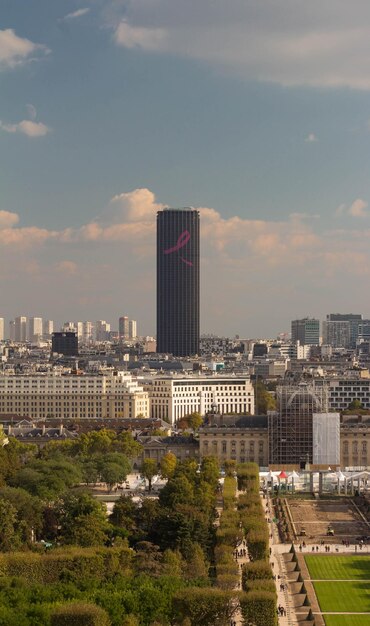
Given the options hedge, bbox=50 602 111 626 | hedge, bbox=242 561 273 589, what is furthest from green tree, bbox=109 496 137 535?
hedge, bbox=50 602 111 626

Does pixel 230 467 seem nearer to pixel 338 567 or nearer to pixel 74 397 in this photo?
pixel 338 567

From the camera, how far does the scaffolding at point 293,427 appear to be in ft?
309

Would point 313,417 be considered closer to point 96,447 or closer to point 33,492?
point 96,447

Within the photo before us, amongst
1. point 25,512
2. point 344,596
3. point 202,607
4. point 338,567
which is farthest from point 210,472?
point 202,607

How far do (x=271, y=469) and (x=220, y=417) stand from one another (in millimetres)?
8904

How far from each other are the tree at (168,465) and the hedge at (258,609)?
35353mm

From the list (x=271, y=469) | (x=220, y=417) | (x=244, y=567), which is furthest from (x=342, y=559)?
(x=220, y=417)

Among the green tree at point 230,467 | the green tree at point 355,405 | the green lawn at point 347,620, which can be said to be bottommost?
the green lawn at point 347,620

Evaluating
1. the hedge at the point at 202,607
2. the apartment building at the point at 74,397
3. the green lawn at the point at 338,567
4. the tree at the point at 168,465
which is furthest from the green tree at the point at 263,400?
the hedge at the point at 202,607

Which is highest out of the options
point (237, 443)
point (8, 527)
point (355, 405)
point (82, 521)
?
point (355, 405)

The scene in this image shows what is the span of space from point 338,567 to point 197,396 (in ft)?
264

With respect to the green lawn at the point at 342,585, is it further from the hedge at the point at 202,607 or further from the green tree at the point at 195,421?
the green tree at the point at 195,421

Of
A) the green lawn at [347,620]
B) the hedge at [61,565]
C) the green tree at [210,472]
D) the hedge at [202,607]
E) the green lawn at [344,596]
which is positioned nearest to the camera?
the hedge at [202,607]

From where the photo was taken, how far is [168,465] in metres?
86.7
